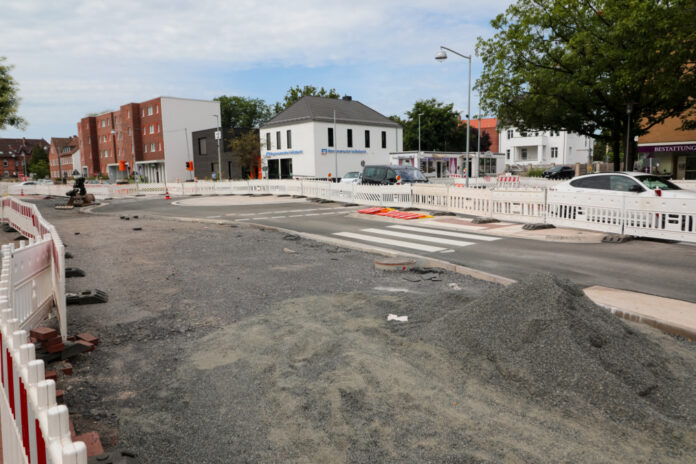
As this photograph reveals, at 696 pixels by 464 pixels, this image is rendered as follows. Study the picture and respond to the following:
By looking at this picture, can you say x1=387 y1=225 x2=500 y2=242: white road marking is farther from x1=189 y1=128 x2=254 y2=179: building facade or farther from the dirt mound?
x1=189 y1=128 x2=254 y2=179: building facade

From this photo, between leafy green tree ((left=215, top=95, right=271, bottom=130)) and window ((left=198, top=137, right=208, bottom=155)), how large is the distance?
992 inches

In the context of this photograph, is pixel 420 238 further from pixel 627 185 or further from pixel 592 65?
pixel 592 65

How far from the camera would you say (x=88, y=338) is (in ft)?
17.3

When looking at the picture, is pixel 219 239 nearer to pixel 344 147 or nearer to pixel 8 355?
pixel 8 355

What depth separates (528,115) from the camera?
26.6 m

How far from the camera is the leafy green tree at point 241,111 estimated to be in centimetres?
9084

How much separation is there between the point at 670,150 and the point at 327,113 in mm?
32270

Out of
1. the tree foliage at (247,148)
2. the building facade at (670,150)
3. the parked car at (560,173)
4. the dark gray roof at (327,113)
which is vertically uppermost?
the dark gray roof at (327,113)

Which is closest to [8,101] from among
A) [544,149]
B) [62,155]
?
[544,149]

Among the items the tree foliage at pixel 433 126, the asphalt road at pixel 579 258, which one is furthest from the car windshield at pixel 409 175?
the tree foliage at pixel 433 126

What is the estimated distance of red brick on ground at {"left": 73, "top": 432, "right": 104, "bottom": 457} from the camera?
3114 mm

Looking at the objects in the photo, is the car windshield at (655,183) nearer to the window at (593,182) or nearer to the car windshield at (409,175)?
the window at (593,182)

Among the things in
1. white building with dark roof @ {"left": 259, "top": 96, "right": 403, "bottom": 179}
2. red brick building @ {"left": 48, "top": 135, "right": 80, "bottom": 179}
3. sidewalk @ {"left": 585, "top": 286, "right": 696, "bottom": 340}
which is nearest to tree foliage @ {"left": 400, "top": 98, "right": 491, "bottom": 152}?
white building with dark roof @ {"left": 259, "top": 96, "right": 403, "bottom": 179}

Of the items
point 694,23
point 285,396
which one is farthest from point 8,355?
point 694,23
